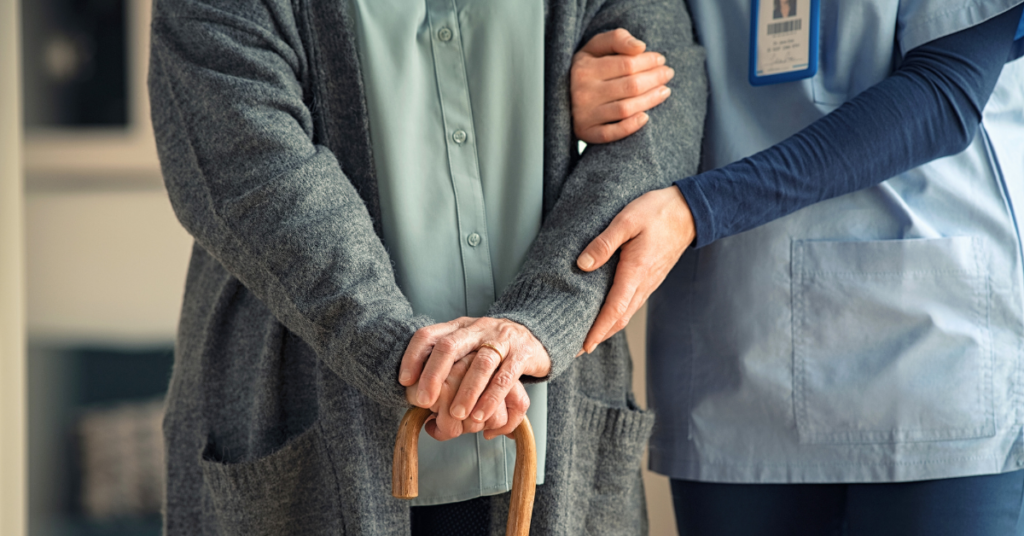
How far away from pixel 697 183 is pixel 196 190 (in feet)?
1.68

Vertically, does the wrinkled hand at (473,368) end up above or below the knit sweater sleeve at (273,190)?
below

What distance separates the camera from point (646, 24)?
2.87ft

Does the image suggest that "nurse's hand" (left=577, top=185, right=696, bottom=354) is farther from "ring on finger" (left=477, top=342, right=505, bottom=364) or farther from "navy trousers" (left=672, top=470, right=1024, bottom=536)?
"navy trousers" (left=672, top=470, right=1024, bottom=536)

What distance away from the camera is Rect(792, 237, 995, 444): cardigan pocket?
84 centimetres

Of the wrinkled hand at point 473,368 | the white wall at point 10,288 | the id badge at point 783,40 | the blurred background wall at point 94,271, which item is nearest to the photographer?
the wrinkled hand at point 473,368

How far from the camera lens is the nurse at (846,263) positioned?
816 mm

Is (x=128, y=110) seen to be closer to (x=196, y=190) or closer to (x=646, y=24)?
(x=196, y=190)

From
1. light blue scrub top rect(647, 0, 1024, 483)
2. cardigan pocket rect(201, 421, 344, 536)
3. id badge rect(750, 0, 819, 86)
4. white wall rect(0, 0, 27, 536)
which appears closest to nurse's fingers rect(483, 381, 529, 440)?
cardigan pocket rect(201, 421, 344, 536)

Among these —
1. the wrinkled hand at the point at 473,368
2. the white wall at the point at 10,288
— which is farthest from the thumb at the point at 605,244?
the white wall at the point at 10,288

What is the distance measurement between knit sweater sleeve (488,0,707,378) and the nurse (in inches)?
0.8

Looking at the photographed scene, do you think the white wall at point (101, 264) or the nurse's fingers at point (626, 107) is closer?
the nurse's fingers at point (626, 107)

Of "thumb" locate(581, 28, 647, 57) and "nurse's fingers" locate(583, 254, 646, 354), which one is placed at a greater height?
"thumb" locate(581, 28, 647, 57)

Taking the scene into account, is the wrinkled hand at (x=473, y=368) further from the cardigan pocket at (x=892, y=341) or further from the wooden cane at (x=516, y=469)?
the cardigan pocket at (x=892, y=341)

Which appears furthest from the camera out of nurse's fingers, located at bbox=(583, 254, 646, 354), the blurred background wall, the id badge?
the blurred background wall
